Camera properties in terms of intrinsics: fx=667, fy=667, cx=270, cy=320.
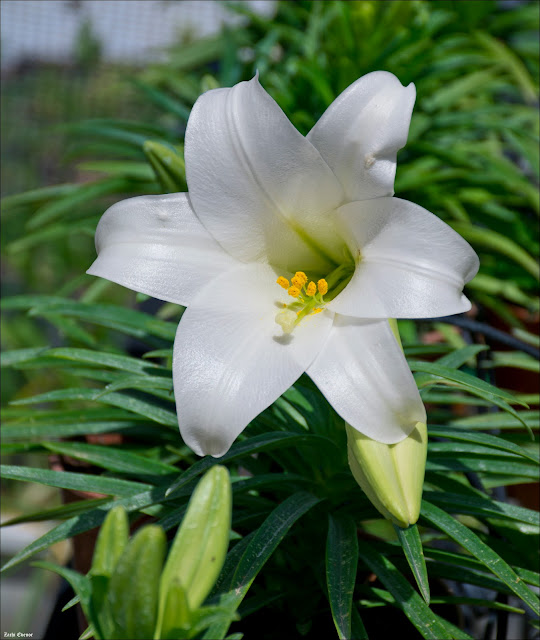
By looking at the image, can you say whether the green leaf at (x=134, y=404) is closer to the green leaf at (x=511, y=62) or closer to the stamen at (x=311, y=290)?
the stamen at (x=311, y=290)

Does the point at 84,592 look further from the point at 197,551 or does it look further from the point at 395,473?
the point at 395,473

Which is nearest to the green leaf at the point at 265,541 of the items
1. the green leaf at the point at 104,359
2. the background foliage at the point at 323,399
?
the background foliage at the point at 323,399

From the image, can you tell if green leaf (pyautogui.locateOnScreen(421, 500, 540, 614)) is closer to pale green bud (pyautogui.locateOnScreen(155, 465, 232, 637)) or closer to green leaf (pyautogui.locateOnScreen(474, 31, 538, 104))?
pale green bud (pyautogui.locateOnScreen(155, 465, 232, 637))

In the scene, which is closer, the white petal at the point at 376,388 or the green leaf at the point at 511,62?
the white petal at the point at 376,388

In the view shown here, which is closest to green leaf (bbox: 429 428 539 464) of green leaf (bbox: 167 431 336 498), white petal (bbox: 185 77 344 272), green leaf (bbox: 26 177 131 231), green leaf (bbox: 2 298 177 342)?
green leaf (bbox: 167 431 336 498)

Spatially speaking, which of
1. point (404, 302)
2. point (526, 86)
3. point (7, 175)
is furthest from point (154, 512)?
Result: point (7, 175)

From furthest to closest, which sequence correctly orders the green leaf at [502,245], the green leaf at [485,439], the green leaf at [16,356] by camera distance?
1. the green leaf at [502,245]
2. the green leaf at [16,356]
3. the green leaf at [485,439]
